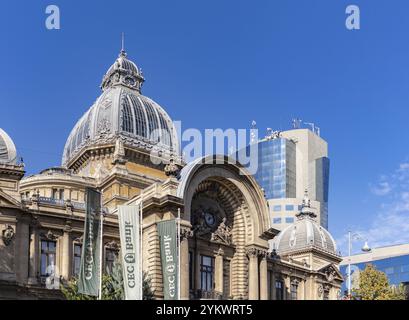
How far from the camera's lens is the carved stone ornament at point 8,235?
58.3 metres

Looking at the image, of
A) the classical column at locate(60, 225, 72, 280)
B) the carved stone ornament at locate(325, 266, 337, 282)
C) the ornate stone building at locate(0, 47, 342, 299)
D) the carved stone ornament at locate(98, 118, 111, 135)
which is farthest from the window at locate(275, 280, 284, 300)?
the classical column at locate(60, 225, 72, 280)

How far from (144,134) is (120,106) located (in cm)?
432

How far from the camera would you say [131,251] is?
48.5 meters

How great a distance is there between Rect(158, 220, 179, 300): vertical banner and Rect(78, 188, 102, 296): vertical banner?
7.51 m

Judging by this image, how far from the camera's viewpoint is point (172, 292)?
54625mm

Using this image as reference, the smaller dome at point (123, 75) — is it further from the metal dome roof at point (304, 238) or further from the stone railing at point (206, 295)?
the stone railing at point (206, 295)

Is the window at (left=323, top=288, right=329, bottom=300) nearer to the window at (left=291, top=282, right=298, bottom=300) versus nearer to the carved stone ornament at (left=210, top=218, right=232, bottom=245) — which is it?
the window at (left=291, top=282, right=298, bottom=300)

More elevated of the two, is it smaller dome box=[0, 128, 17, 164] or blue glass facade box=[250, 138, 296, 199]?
blue glass facade box=[250, 138, 296, 199]

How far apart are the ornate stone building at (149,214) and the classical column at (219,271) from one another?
0.30 ft

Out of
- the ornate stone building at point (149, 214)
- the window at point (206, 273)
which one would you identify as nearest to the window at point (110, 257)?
the ornate stone building at point (149, 214)

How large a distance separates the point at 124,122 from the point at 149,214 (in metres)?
23.6

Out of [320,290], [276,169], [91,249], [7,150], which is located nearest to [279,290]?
[320,290]

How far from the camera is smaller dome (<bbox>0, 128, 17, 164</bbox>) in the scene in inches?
2432
